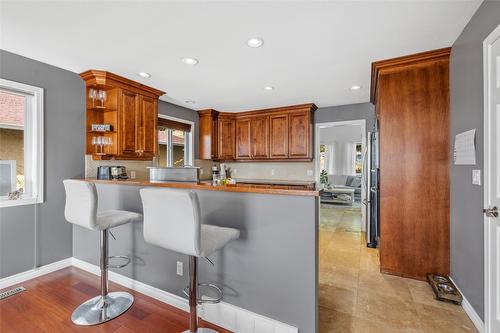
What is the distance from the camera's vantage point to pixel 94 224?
1.83 metres

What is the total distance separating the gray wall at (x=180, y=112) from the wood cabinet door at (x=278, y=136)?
5.44ft

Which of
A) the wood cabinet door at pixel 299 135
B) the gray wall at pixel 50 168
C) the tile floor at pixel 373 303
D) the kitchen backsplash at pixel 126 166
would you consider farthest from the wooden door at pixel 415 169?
the gray wall at pixel 50 168

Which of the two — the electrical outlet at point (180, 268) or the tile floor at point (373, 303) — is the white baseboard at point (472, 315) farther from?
the electrical outlet at point (180, 268)

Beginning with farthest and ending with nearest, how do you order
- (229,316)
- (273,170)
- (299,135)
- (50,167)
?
(273,170), (299,135), (50,167), (229,316)

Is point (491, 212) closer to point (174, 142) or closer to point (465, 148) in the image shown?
point (465, 148)

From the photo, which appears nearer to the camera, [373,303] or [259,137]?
[373,303]

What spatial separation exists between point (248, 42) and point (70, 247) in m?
Result: 3.27

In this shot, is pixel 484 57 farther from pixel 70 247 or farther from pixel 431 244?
pixel 70 247

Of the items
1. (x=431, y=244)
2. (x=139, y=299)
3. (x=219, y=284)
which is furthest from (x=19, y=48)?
(x=431, y=244)

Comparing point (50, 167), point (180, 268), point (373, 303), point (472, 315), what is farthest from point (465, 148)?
point (50, 167)

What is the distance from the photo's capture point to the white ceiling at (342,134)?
7.95 m

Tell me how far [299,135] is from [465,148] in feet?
9.36

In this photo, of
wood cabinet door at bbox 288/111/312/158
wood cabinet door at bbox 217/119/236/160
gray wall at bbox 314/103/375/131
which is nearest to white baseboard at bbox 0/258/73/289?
wood cabinet door at bbox 217/119/236/160

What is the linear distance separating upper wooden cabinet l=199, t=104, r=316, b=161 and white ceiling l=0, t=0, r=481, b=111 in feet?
4.95
